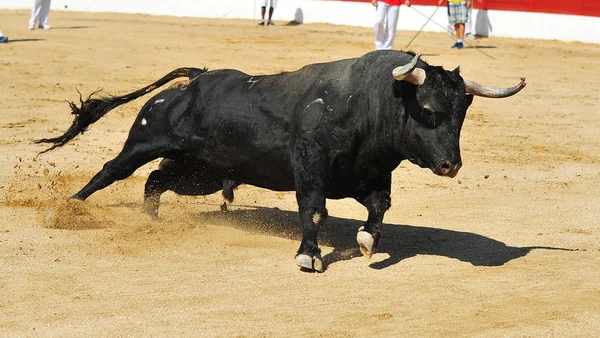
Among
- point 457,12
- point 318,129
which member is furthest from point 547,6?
point 318,129

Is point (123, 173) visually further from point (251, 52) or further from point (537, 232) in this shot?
point (251, 52)

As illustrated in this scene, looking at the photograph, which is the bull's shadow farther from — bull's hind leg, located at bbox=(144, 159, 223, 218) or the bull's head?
the bull's head

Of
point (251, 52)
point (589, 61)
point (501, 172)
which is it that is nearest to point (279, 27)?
point (251, 52)

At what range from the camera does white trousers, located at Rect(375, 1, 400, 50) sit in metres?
15.9

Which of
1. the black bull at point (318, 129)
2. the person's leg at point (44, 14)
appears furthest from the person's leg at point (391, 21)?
the black bull at point (318, 129)

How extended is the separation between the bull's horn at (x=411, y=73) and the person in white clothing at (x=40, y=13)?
553 inches

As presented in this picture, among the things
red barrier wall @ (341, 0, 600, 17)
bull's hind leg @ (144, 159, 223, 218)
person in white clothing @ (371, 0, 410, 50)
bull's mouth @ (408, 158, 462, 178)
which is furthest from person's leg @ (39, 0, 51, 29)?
bull's mouth @ (408, 158, 462, 178)

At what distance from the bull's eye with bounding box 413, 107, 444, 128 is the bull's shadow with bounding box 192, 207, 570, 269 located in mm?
841

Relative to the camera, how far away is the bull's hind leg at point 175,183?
6938 mm

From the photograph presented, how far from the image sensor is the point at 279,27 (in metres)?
21.4

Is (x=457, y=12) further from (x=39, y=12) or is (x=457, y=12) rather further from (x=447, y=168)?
(x=447, y=168)

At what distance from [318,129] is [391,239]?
42.2 inches

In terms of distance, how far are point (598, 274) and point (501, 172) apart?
10.2ft

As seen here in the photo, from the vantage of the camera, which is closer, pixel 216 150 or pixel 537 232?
pixel 216 150
